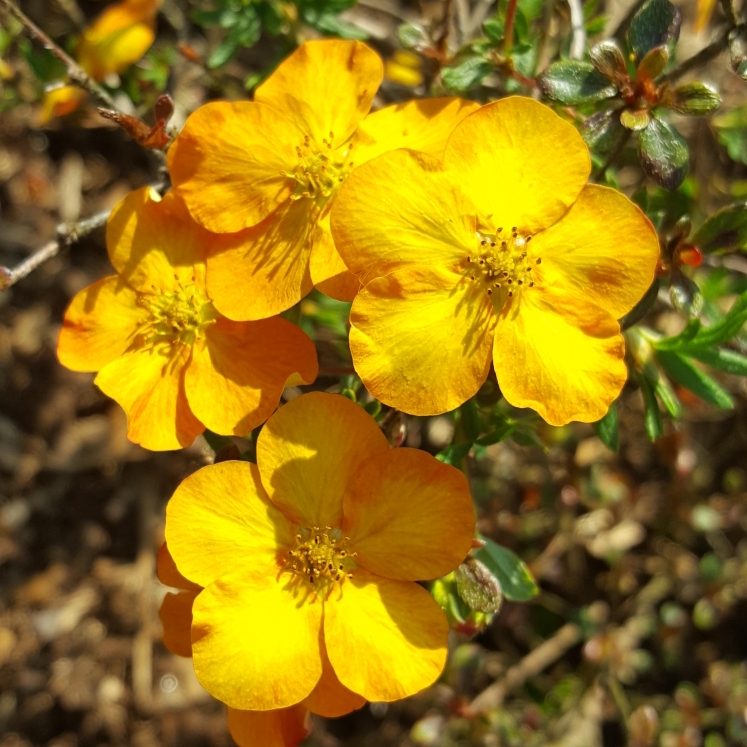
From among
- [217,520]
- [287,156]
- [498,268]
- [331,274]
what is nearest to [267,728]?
[217,520]

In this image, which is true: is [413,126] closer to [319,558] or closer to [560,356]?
[560,356]

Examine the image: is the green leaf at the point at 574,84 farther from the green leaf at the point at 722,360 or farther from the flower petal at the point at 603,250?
the green leaf at the point at 722,360

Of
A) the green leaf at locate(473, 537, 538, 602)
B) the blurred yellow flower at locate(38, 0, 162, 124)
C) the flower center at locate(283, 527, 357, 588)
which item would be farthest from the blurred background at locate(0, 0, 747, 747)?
the flower center at locate(283, 527, 357, 588)

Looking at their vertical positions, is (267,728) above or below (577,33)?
below

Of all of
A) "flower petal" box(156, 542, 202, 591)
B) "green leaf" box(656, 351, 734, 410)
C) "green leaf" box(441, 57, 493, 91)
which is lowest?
"flower petal" box(156, 542, 202, 591)

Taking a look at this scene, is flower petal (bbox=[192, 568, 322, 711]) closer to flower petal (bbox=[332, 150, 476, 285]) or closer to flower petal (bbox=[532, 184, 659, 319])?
flower petal (bbox=[332, 150, 476, 285])

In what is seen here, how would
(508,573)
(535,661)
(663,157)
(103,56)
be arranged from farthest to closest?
(535,661) < (103,56) < (508,573) < (663,157)

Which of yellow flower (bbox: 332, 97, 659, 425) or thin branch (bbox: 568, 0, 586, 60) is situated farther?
thin branch (bbox: 568, 0, 586, 60)
